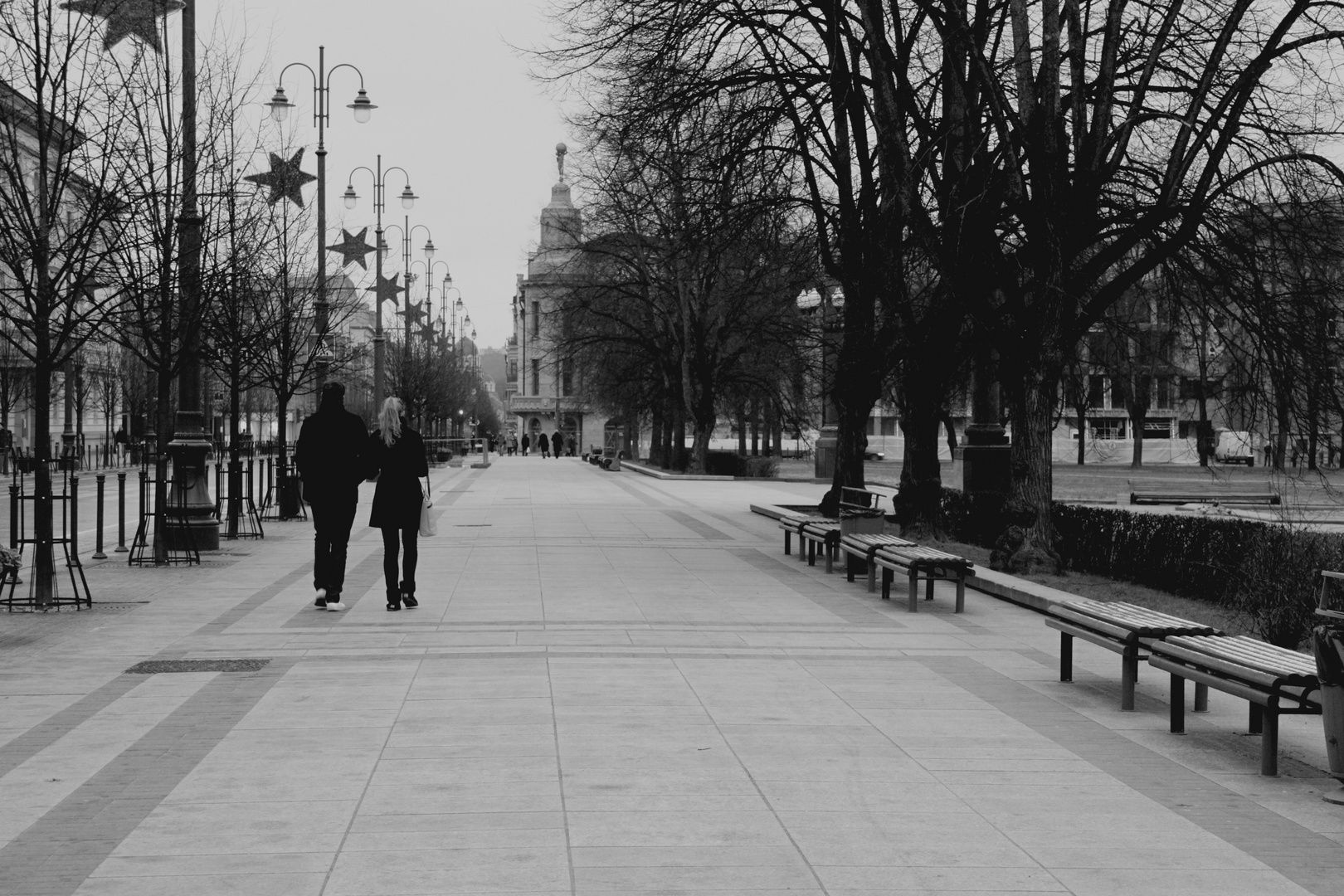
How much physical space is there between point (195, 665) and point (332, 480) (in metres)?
3.37

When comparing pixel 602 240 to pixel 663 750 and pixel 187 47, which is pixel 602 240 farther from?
pixel 663 750

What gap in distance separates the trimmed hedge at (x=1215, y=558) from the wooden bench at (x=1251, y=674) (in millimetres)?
3551

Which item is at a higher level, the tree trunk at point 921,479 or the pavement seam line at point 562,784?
the tree trunk at point 921,479

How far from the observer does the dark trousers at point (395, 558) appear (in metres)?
13.1

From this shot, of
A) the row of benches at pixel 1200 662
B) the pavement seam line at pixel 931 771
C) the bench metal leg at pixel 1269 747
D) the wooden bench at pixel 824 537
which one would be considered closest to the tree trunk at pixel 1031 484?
the wooden bench at pixel 824 537

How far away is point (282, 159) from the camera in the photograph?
24891 millimetres

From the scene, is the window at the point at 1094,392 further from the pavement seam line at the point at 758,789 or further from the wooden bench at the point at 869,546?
the pavement seam line at the point at 758,789

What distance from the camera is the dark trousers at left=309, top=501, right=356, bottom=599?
13.1 meters

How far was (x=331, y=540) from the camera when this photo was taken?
13.2m

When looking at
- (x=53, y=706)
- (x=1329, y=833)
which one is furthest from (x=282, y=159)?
(x=1329, y=833)

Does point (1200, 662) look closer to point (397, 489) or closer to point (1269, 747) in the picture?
point (1269, 747)

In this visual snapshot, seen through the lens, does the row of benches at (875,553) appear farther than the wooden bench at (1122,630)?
Yes

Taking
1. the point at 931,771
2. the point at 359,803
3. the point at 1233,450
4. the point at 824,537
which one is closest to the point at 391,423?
the point at 824,537

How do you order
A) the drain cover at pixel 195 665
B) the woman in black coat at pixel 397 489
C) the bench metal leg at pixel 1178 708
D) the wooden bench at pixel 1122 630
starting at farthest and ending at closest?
1. the woman in black coat at pixel 397 489
2. the drain cover at pixel 195 665
3. the wooden bench at pixel 1122 630
4. the bench metal leg at pixel 1178 708
